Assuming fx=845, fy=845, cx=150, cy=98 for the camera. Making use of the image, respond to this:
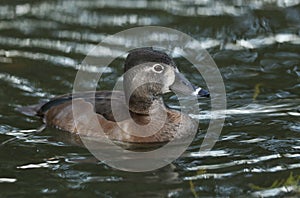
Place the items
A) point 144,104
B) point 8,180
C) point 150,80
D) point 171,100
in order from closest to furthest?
point 8,180 → point 150,80 → point 144,104 → point 171,100

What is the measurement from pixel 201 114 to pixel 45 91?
6.13 feet

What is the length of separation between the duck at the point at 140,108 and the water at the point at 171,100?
25 cm

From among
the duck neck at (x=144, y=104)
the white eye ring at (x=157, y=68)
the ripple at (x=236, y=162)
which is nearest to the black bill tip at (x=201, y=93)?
the white eye ring at (x=157, y=68)

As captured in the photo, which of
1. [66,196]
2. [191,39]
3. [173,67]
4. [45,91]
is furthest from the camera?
[191,39]

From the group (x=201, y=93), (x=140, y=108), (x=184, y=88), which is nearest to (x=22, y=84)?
(x=140, y=108)

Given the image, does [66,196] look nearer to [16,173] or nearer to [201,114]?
[16,173]

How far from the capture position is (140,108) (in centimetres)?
842

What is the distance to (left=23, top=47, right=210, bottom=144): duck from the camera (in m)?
8.12

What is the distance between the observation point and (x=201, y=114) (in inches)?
352

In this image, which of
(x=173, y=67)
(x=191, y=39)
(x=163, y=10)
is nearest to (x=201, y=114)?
(x=173, y=67)

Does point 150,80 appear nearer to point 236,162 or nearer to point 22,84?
point 236,162

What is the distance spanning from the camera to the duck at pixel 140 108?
8125mm

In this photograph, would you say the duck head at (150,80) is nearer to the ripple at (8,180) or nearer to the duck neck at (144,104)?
the duck neck at (144,104)

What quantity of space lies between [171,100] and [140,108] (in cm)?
108
